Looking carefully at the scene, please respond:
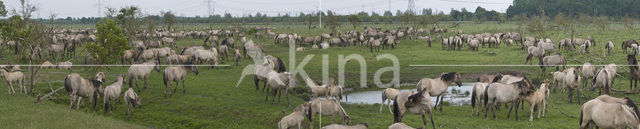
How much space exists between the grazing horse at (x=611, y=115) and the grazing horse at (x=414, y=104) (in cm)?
357

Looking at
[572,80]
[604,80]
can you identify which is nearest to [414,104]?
[572,80]

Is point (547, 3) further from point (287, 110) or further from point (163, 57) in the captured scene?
point (287, 110)

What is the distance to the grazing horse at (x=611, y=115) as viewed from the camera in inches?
406

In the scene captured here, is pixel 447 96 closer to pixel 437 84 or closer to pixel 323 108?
pixel 437 84

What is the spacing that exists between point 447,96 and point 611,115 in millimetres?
10838

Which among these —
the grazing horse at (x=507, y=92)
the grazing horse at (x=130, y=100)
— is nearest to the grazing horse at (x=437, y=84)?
the grazing horse at (x=507, y=92)

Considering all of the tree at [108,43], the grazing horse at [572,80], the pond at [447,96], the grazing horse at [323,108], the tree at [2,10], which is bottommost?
the pond at [447,96]

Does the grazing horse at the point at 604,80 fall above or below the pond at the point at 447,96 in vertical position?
above

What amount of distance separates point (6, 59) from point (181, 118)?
22945 mm

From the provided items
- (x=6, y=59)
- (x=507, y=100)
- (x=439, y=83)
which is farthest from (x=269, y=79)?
(x=6, y=59)

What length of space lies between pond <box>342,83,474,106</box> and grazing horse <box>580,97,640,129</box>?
817 centimetres

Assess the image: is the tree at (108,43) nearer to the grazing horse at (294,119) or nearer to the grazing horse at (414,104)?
the grazing horse at (294,119)

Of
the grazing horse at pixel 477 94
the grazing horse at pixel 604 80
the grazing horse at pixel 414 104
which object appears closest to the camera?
the grazing horse at pixel 414 104

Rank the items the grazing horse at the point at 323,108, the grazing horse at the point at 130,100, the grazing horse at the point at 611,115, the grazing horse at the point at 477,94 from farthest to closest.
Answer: the grazing horse at the point at 130,100 < the grazing horse at the point at 477,94 < the grazing horse at the point at 323,108 < the grazing horse at the point at 611,115
